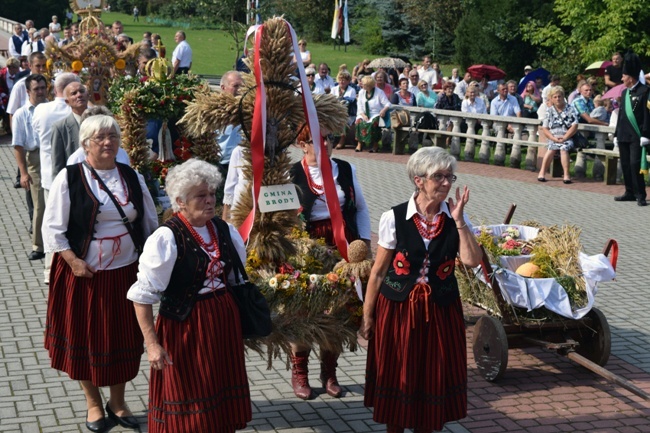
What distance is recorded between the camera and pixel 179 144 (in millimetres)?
10984

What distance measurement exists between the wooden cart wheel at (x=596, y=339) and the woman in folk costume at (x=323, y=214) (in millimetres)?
1880

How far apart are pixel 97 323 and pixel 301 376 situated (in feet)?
5.11

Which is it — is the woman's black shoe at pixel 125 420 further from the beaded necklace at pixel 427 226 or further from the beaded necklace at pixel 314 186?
the beaded necklace at pixel 427 226

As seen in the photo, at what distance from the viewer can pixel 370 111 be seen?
1973 centimetres

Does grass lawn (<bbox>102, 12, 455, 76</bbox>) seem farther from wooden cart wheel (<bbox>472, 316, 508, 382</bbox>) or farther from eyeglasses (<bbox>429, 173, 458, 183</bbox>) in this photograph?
eyeglasses (<bbox>429, 173, 458, 183</bbox>)

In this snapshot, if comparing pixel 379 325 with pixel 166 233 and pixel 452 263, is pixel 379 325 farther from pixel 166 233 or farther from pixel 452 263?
pixel 166 233

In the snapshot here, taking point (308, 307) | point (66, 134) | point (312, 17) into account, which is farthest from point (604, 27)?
point (312, 17)

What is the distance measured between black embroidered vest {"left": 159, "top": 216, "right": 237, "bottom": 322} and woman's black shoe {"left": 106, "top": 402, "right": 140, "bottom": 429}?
55.9 inches

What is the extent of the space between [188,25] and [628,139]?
Result: 222 feet

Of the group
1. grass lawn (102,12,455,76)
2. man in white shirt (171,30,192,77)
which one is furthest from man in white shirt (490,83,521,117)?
grass lawn (102,12,455,76)

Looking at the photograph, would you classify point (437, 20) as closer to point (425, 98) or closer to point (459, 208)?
point (425, 98)

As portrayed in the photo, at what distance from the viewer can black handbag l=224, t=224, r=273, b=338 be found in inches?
199

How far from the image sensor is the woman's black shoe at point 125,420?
19.8 ft

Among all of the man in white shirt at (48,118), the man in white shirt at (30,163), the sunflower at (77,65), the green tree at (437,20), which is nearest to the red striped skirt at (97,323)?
the man in white shirt at (48,118)
